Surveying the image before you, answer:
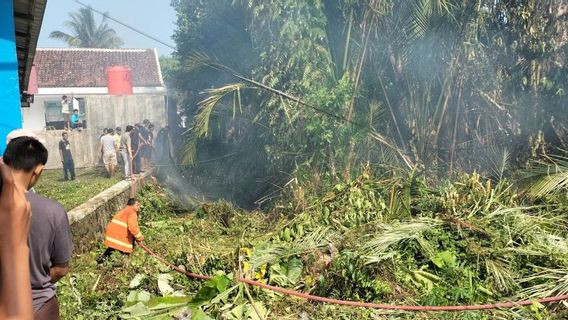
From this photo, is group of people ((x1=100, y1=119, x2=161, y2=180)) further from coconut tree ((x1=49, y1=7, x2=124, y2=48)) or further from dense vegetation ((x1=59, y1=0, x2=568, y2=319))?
coconut tree ((x1=49, y1=7, x2=124, y2=48))

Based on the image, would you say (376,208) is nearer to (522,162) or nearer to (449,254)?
(449,254)

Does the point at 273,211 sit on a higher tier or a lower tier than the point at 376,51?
lower

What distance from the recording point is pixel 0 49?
19.5ft

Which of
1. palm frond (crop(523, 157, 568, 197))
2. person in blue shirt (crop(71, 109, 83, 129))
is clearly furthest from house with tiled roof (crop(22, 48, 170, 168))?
palm frond (crop(523, 157, 568, 197))

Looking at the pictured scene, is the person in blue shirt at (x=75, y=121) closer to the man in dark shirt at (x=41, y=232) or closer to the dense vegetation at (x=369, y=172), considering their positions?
the dense vegetation at (x=369, y=172)

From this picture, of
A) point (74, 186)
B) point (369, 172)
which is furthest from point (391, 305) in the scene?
point (74, 186)

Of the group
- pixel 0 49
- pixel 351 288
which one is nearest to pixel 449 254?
pixel 351 288

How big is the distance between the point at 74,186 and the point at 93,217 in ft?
15.4

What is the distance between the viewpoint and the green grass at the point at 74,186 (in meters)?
10.6

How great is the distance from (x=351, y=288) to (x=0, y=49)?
4.33 metres

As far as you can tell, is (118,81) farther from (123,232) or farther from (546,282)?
(546,282)

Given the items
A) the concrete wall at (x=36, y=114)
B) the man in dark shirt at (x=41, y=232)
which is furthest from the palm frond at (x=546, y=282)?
the concrete wall at (x=36, y=114)

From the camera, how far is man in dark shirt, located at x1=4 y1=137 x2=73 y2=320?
256 cm

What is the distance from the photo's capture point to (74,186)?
42.3ft
